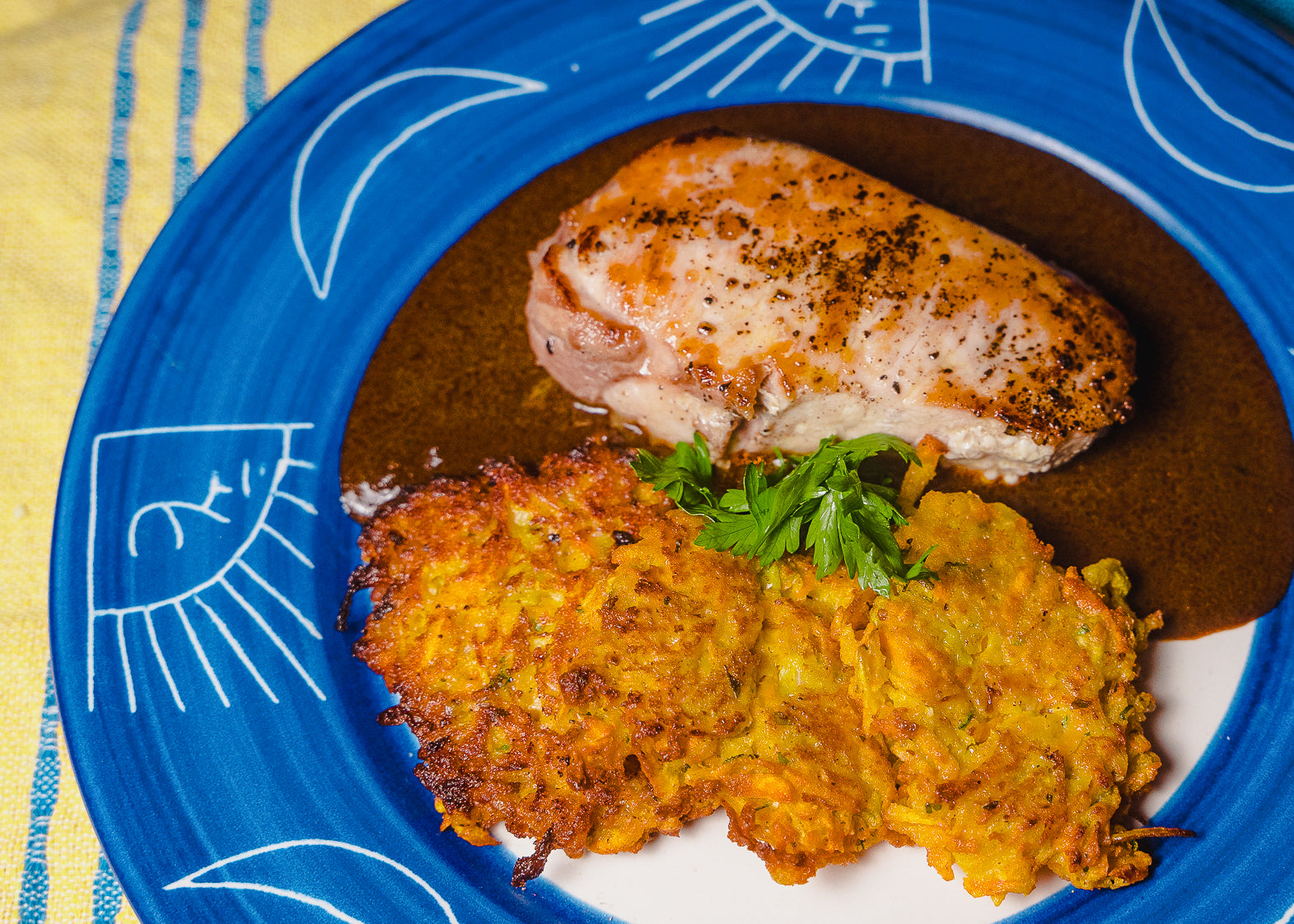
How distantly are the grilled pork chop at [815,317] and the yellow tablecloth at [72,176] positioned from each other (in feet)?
6.30

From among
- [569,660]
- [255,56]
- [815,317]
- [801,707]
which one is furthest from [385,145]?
[801,707]

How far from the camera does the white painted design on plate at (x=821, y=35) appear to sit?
4.17 m

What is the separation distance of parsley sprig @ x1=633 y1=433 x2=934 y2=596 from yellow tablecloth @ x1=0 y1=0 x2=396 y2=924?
2.63 metres

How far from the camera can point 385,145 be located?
4.14 meters

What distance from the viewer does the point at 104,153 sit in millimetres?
4359

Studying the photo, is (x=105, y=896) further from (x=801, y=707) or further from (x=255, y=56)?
(x=255, y=56)

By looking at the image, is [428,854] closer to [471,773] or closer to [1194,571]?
[471,773]

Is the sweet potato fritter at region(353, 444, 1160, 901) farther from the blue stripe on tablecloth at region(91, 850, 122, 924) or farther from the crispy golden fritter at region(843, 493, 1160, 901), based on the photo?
the blue stripe on tablecloth at region(91, 850, 122, 924)

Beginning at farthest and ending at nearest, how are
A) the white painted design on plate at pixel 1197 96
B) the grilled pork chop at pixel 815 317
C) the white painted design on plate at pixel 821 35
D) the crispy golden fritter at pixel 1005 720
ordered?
1. the white painted design on plate at pixel 821 35
2. the white painted design on plate at pixel 1197 96
3. the grilled pork chop at pixel 815 317
4. the crispy golden fritter at pixel 1005 720

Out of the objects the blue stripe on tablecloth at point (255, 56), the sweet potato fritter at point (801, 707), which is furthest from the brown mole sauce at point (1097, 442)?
the blue stripe on tablecloth at point (255, 56)

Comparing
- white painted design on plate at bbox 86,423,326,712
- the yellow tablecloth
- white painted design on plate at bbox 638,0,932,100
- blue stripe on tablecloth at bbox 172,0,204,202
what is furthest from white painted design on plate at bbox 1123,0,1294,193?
blue stripe on tablecloth at bbox 172,0,204,202

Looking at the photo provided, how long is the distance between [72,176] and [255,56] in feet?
3.29

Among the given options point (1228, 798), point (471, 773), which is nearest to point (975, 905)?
point (1228, 798)

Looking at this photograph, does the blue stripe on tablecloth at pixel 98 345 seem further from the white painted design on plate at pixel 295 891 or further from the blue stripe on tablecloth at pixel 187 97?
the white painted design on plate at pixel 295 891
